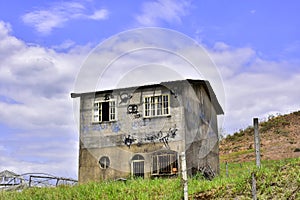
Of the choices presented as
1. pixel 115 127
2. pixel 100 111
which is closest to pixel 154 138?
pixel 115 127

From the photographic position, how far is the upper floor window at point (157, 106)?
76.0 ft

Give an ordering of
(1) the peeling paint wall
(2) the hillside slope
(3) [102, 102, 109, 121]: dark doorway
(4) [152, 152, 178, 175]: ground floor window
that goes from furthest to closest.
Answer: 1. (2) the hillside slope
2. (3) [102, 102, 109, 121]: dark doorway
3. (1) the peeling paint wall
4. (4) [152, 152, 178, 175]: ground floor window

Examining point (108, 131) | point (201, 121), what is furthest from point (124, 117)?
point (201, 121)

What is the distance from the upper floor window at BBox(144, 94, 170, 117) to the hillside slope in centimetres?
1191

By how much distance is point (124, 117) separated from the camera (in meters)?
23.9

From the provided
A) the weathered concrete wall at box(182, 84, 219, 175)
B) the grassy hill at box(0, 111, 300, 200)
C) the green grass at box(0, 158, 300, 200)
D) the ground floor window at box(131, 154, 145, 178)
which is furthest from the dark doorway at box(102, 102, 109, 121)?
the green grass at box(0, 158, 300, 200)

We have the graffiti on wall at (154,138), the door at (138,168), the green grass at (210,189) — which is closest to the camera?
the green grass at (210,189)

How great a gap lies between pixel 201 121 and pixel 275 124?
21.1 m

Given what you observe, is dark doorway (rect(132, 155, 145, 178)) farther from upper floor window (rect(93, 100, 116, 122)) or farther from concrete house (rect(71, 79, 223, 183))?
upper floor window (rect(93, 100, 116, 122))

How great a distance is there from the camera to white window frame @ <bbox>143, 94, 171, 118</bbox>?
Result: 75.9 ft

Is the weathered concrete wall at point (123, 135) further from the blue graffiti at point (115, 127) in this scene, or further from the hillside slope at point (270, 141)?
the hillside slope at point (270, 141)

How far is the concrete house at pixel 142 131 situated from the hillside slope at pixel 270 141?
401 inches

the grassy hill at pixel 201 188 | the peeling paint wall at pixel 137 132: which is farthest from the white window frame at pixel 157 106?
the grassy hill at pixel 201 188

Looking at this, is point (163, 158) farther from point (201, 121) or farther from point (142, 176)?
point (201, 121)
